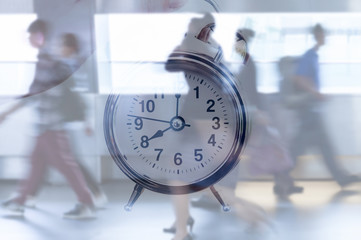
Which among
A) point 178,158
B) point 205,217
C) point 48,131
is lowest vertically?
point 205,217

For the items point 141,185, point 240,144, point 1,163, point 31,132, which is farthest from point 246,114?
point 1,163

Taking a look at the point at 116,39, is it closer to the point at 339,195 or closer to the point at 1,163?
the point at 1,163

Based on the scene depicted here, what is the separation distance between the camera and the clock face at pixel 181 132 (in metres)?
1.52

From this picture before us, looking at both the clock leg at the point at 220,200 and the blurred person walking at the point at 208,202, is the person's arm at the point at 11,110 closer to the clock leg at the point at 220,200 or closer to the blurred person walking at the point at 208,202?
the blurred person walking at the point at 208,202

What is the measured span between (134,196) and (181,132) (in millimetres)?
281

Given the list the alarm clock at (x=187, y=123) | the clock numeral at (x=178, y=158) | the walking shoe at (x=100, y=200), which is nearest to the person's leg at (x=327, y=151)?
the alarm clock at (x=187, y=123)

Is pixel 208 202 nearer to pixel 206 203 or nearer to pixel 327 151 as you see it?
pixel 206 203

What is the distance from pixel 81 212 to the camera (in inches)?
63.1

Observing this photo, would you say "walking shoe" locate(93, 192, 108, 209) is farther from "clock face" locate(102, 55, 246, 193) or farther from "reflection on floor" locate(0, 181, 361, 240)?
"clock face" locate(102, 55, 246, 193)

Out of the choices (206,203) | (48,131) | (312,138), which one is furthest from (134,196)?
(312,138)

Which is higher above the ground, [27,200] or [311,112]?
[311,112]

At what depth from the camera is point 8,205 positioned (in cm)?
163

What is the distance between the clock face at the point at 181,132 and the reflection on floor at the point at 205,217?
0.08 m

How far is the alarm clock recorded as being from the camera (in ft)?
4.97
